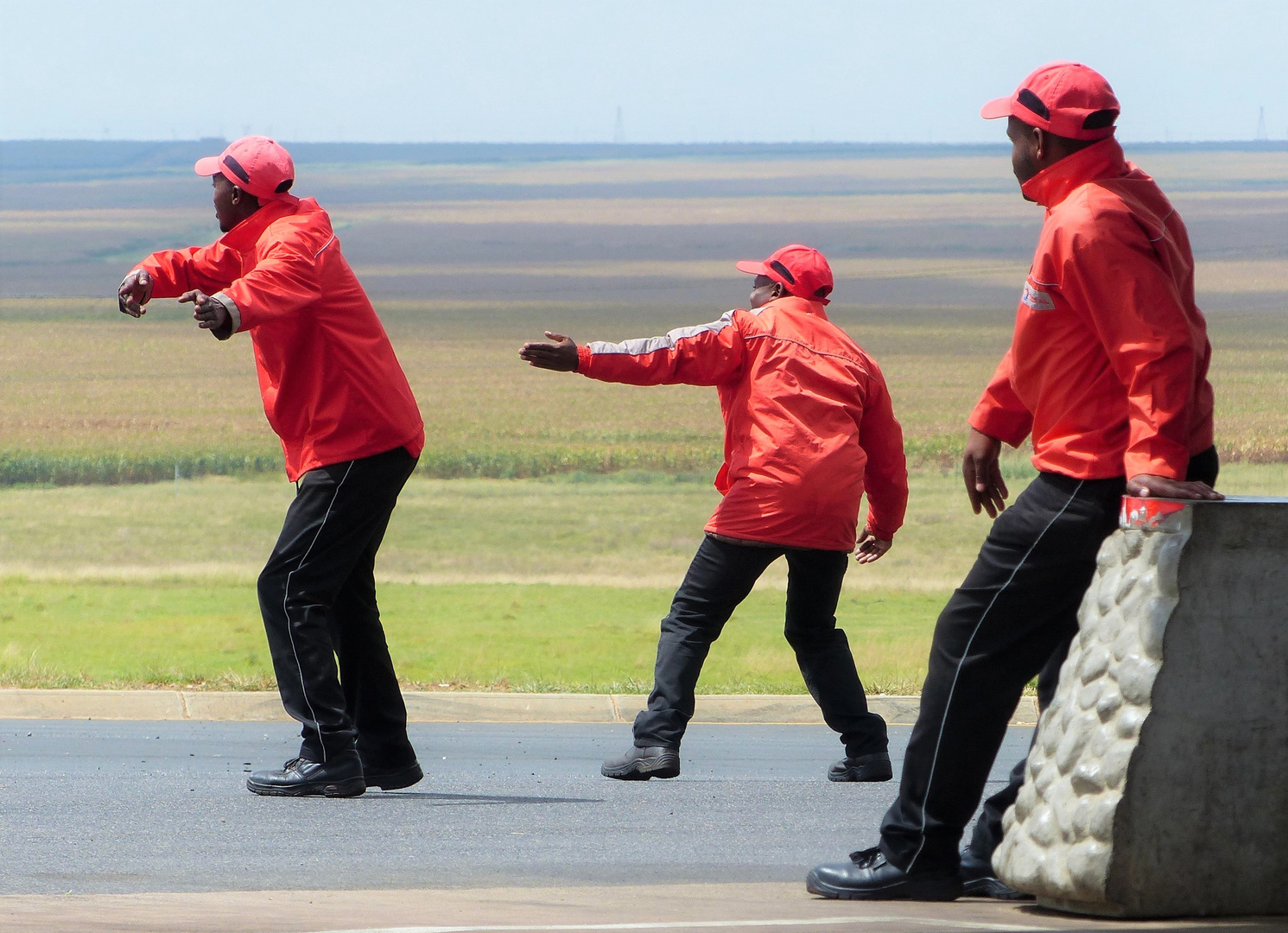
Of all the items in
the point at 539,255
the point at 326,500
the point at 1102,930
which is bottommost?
the point at 539,255

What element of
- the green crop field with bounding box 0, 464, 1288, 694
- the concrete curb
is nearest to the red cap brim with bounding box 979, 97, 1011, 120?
the green crop field with bounding box 0, 464, 1288, 694

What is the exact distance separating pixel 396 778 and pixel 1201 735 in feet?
9.67

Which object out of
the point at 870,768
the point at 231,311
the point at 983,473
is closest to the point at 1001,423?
the point at 983,473

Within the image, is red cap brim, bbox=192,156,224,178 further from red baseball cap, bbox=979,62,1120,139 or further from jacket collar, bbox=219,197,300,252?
red baseball cap, bbox=979,62,1120,139

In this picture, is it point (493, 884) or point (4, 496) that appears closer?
point (493, 884)

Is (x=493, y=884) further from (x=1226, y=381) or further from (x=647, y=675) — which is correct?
(x=1226, y=381)

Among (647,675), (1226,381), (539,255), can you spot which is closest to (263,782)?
(647,675)

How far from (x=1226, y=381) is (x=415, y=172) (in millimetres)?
103556

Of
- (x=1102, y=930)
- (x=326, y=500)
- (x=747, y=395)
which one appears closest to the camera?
(x=1102, y=930)

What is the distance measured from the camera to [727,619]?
5770mm

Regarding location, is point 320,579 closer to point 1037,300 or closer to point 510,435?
point 1037,300

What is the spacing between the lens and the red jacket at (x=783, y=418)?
18.6 feet

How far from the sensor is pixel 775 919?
339 cm

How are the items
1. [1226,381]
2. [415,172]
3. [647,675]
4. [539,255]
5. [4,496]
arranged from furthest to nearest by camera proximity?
1. [415,172]
2. [539,255]
3. [1226,381]
4. [4,496]
5. [647,675]
